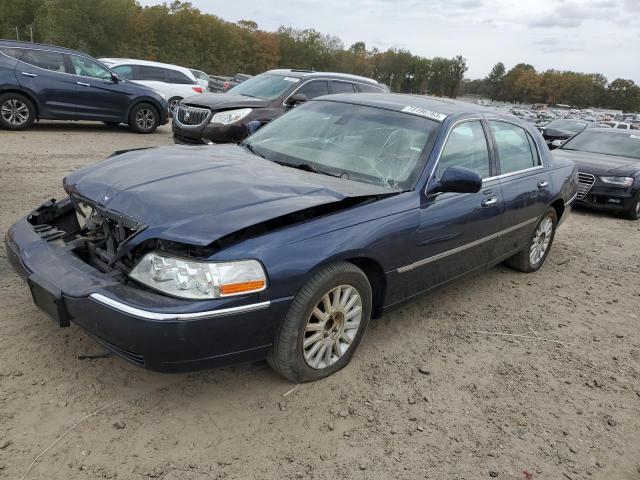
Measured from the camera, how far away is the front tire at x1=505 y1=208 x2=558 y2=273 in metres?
5.33

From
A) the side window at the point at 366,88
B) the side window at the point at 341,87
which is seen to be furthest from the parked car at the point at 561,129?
the side window at the point at 341,87

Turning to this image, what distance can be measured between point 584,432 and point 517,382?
52 cm

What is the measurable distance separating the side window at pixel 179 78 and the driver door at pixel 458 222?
13.1 m

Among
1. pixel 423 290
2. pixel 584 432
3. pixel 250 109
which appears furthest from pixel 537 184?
pixel 250 109

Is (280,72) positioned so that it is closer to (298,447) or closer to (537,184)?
(537,184)

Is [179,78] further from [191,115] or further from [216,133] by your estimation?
[216,133]

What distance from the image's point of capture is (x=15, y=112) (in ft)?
33.0

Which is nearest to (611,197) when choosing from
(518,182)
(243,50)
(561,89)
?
(518,182)

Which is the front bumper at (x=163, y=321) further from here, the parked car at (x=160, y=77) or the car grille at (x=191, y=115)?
the parked car at (x=160, y=77)

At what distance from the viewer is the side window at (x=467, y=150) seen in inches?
151

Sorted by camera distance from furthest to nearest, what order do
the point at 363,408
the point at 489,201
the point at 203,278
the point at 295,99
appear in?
the point at 295,99
the point at 489,201
the point at 363,408
the point at 203,278

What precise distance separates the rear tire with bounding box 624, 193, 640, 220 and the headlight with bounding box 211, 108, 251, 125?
6540 millimetres

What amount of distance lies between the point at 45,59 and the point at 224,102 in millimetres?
4181

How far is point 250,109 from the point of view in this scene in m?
8.80
